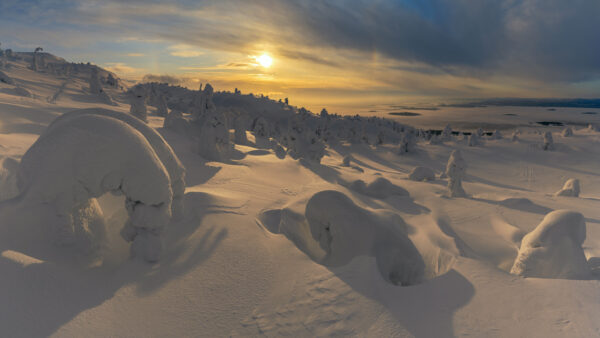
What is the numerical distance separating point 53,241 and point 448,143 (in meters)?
52.6

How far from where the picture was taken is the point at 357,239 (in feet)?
18.9

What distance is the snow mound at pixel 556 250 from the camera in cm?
604

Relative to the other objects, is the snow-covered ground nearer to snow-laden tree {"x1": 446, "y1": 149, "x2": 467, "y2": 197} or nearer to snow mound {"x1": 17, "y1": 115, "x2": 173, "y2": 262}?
snow mound {"x1": 17, "y1": 115, "x2": 173, "y2": 262}

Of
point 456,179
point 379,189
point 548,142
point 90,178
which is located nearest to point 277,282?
point 90,178

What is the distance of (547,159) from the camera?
37.3 meters

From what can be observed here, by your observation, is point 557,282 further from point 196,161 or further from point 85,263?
point 196,161

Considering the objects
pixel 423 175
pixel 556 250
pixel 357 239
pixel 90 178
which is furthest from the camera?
pixel 423 175

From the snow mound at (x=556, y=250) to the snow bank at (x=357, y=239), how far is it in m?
2.93

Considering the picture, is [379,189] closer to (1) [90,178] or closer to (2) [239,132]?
(1) [90,178]

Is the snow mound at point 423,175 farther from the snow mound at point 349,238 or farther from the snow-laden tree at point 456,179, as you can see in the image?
the snow mound at point 349,238

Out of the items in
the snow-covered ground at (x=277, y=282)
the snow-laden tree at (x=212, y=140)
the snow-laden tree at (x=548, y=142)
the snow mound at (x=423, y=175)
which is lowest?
the snow mound at (x=423, y=175)

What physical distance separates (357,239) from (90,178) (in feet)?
15.6

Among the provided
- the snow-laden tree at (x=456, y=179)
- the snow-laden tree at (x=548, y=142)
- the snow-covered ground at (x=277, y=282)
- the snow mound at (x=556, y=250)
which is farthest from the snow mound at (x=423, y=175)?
the snow-laden tree at (x=548, y=142)

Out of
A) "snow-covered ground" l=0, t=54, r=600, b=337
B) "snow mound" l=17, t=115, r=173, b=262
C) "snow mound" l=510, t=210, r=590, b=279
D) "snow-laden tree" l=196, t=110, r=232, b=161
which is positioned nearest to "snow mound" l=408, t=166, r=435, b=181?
"snow-covered ground" l=0, t=54, r=600, b=337
